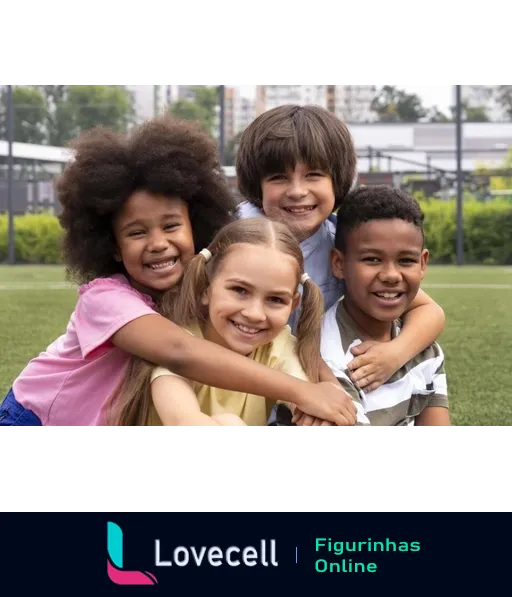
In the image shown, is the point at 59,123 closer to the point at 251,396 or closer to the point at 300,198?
the point at 300,198

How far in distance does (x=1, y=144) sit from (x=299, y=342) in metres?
3.75

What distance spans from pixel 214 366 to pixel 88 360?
0.76 feet

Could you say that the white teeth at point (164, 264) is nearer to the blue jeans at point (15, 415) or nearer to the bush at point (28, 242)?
the blue jeans at point (15, 415)

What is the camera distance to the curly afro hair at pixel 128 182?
1388mm

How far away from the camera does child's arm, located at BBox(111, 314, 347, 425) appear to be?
1.33 m

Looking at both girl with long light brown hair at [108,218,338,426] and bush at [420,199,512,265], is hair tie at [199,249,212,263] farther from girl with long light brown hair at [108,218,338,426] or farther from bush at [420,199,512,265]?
bush at [420,199,512,265]

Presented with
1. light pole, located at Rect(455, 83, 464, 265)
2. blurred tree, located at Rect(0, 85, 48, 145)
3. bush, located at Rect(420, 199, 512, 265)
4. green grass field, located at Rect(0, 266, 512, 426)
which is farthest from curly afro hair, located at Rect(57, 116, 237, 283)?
bush, located at Rect(420, 199, 512, 265)

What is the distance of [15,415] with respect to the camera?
5.15 feet

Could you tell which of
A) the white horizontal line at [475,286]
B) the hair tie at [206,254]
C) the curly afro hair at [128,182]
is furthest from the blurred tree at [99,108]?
the white horizontal line at [475,286]

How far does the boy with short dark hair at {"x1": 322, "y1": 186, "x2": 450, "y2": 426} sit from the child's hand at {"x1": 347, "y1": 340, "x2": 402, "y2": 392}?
0.01m

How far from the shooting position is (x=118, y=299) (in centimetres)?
139

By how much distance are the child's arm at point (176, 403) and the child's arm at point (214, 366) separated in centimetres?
2
